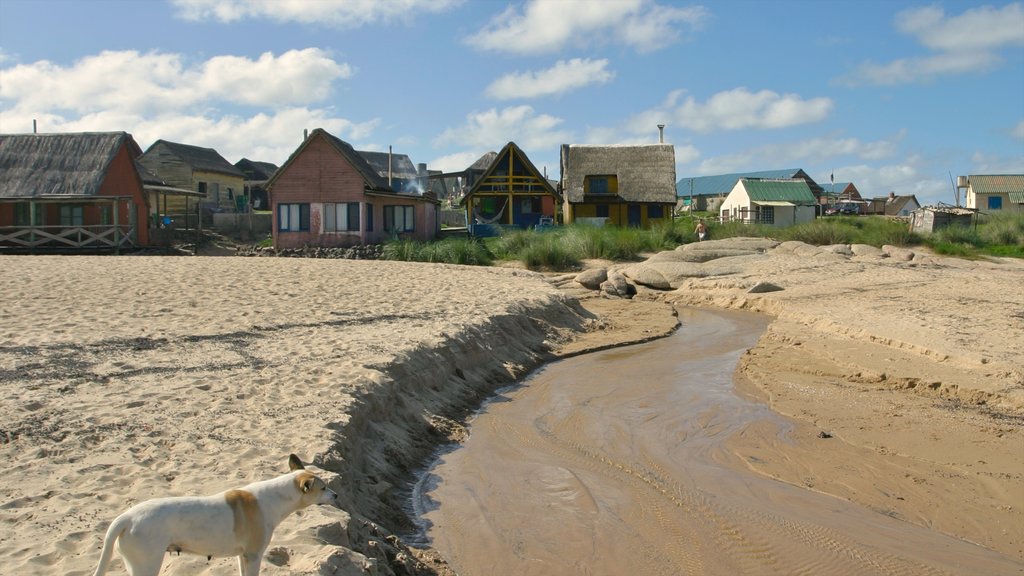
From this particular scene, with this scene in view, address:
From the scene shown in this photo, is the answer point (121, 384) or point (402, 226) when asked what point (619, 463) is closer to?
point (121, 384)

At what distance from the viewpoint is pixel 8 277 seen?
16250mm

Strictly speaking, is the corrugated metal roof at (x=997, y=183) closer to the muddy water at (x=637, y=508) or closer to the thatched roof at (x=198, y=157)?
the thatched roof at (x=198, y=157)

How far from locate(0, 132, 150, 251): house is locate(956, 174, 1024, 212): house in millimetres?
50450

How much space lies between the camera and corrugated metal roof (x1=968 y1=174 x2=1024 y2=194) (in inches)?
2215

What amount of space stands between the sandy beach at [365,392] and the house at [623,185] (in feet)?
77.4

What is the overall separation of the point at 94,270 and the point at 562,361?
1122cm

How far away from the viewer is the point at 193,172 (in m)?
44.7

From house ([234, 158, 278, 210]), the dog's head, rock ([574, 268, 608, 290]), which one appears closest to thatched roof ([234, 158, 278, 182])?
house ([234, 158, 278, 210])

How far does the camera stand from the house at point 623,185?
139ft

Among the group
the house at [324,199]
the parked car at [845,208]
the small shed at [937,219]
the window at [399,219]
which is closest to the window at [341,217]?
the house at [324,199]

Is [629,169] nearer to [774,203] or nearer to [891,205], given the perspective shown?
[774,203]

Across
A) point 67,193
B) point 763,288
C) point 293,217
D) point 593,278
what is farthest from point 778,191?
point 67,193

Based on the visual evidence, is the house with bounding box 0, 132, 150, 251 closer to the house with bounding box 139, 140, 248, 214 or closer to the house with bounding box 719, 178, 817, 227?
the house with bounding box 139, 140, 248, 214

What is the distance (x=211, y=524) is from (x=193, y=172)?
144 feet
